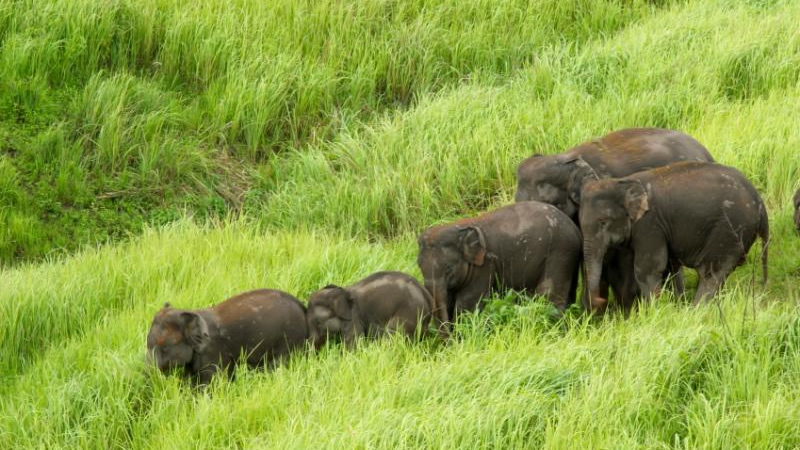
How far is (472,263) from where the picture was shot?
810cm

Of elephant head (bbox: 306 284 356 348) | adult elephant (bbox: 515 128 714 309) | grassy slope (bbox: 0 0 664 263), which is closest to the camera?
elephant head (bbox: 306 284 356 348)

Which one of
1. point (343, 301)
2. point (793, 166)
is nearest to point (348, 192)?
point (343, 301)

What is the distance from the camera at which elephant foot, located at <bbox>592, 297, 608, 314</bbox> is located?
7879mm

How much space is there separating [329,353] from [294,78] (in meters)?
4.33

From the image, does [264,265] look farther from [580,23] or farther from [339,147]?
[580,23]

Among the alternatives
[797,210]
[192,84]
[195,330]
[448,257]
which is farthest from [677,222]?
[192,84]

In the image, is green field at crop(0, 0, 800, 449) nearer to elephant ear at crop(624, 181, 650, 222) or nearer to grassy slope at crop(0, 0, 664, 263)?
grassy slope at crop(0, 0, 664, 263)

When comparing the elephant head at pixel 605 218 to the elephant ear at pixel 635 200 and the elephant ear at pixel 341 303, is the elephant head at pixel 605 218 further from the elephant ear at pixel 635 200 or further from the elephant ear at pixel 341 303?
the elephant ear at pixel 341 303

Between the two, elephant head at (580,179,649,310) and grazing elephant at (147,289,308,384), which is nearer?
grazing elephant at (147,289,308,384)

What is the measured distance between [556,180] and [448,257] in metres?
0.91

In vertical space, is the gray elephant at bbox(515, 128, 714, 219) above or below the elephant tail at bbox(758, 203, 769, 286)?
above

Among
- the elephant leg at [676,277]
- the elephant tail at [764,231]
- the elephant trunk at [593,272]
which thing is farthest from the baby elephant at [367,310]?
the elephant tail at [764,231]

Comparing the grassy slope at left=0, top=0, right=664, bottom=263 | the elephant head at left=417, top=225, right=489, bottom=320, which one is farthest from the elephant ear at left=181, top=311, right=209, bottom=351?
the grassy slope at left=0, top=0, right=664, bottom=263

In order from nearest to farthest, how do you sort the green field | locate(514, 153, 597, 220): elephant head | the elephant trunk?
1. the green field
2. the elephant trunk
3. locate(514, 153, 597, 220): elephant head
